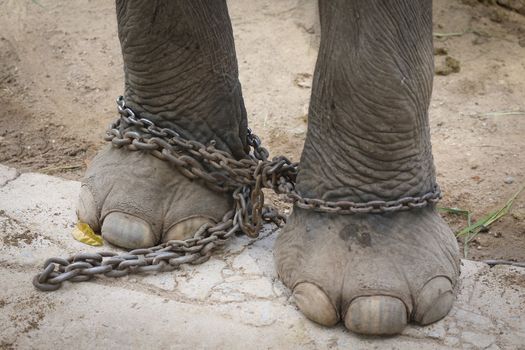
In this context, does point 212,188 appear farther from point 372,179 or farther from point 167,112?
point 372,179

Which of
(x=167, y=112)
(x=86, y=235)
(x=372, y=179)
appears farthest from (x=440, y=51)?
(x=86, y=235)

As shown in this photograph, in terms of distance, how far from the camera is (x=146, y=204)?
1993mm

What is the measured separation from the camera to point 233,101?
6.93 feet

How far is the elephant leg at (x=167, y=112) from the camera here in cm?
200

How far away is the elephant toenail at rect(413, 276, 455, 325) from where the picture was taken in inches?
68.0

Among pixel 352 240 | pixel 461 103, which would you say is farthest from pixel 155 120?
pixel 461 103

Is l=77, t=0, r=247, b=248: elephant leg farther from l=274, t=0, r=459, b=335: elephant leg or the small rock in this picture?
the small rock

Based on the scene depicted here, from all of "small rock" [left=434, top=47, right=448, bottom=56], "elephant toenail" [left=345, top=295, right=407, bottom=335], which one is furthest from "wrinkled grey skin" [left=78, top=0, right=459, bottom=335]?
"small rock" [left=434, top=47, right=448, bottom=56]

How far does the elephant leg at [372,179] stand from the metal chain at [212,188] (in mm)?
33

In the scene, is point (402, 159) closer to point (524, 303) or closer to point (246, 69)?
point (524, 303)

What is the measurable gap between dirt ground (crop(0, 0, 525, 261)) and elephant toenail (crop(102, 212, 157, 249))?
0.78 metres

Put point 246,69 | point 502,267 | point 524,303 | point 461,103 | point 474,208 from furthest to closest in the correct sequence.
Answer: point 246,69 → point 461,103 → point 474,208 → point 502,267 → point 524,303

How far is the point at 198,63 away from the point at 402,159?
549 millimetres

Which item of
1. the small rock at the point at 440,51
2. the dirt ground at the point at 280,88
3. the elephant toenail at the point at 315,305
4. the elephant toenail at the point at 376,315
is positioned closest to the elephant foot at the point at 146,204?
the elephant toenail at the point at 315,305
